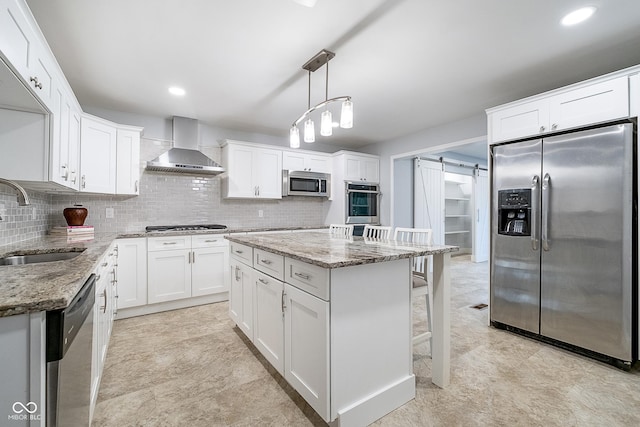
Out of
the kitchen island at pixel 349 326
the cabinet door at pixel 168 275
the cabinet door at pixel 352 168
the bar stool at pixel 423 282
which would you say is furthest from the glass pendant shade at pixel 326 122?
the cabinet door at pixel 352 168

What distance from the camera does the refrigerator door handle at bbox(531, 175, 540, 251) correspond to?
243 centimetres

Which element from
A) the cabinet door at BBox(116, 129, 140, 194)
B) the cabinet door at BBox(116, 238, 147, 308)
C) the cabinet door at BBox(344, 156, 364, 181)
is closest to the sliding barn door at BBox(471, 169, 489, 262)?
the cabinet door at BBox(344, 156, 364, 181)

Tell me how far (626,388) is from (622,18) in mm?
2427

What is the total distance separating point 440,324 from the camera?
6.05ft

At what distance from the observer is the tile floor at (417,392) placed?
159 centimetres

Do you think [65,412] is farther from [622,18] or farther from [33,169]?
[622,18]

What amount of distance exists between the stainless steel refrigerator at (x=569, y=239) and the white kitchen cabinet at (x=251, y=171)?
288 centimetres

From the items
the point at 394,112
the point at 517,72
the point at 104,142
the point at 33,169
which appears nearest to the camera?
the point at 33,169

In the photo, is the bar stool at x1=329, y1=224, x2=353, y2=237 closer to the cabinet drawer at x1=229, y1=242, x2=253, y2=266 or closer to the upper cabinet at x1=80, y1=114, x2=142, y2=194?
the cabinet drawer at x1=229, y1=242, x2=253, y2=266

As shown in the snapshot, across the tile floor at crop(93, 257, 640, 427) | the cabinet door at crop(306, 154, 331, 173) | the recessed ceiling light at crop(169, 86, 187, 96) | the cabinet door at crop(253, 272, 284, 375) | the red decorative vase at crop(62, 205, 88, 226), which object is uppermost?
the recessed ceiling light at crop(169, 86, 187, 96)

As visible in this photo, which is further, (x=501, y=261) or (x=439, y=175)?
(x=439, y=175)

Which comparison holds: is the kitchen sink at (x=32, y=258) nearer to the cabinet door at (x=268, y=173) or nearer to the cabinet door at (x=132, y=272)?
the cabinet door at (x=132, y=272)

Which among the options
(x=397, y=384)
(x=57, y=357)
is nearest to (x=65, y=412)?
(x=57, y=357)

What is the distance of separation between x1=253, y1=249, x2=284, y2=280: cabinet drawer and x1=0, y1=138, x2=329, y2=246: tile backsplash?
6.40ft
